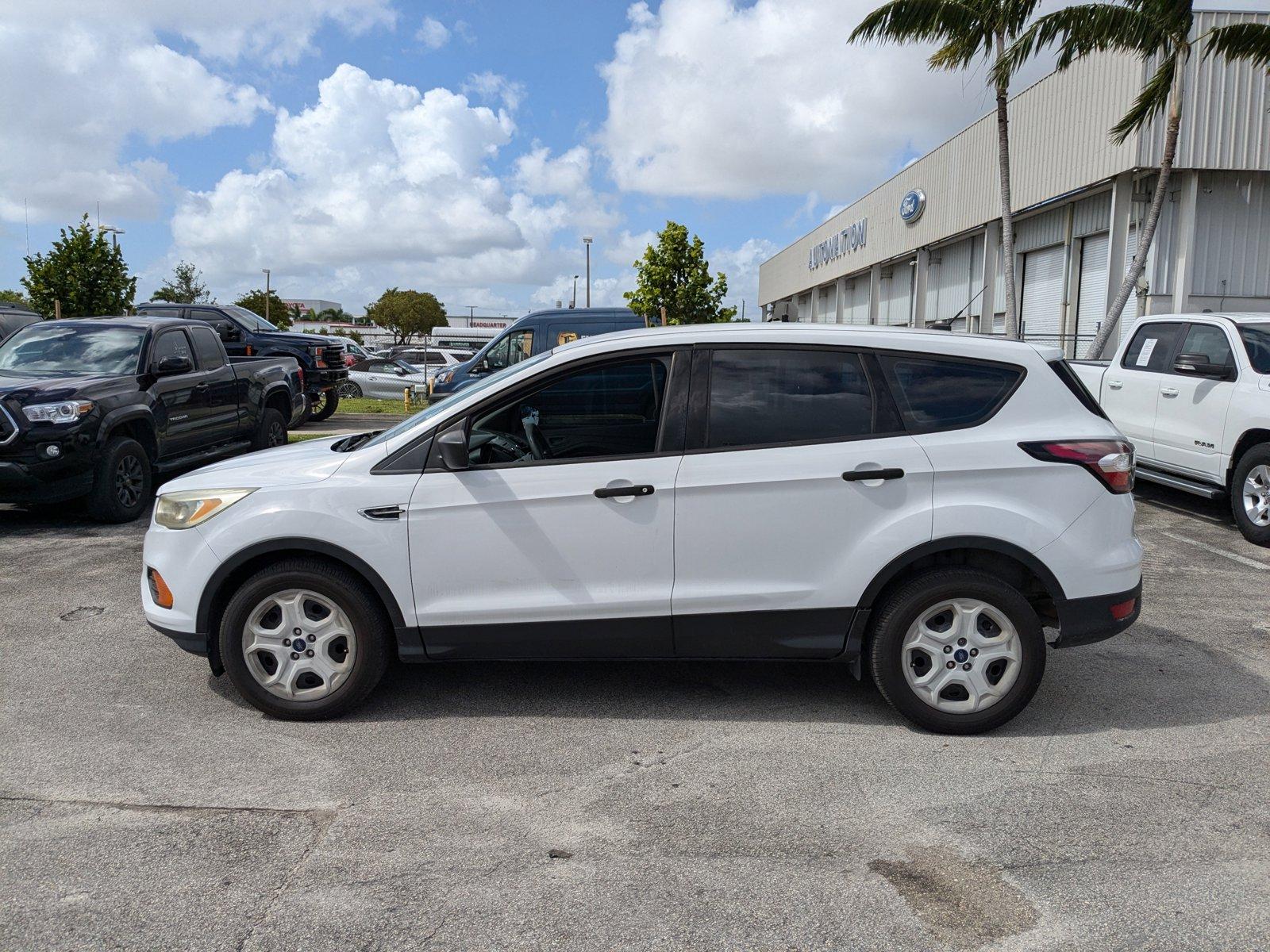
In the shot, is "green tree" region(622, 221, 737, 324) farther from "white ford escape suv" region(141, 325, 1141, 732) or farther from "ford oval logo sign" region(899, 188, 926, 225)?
"white ford escape suv" region(141, 325, 1141, 732)

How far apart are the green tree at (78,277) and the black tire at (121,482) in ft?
73.2

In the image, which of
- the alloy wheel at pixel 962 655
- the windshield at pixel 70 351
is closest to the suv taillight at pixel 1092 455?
the alloy wheel at pixel 962 655

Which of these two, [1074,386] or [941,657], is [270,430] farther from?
[1074,386]

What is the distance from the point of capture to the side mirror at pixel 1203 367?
9023 millimetres

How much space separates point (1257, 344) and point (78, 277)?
96.7ft

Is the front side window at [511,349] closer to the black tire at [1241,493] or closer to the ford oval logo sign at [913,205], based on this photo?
the black tire at [1241,493]

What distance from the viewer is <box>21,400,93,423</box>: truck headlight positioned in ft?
28.3

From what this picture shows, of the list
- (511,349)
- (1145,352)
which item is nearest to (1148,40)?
(1145,352)

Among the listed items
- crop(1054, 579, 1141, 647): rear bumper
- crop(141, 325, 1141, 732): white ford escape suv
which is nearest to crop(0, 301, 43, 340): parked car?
crop(141, 325, 1141, 732): white ford escape suv

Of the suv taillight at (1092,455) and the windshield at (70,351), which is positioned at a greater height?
the windshield at (70,351)

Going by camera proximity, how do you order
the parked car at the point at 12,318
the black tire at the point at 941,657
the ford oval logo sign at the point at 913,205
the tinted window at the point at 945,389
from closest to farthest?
the black tire at the point at 941,657 < the tinted window at the point at 945,389 < the parked car at the point at 12,318 < the ford oval logo sign at the point at 913,205

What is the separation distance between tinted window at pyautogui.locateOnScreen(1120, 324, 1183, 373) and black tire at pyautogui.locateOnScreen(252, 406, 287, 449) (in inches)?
377

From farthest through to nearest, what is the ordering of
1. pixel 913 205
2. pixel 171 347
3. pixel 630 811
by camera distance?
pixel 913 205
pixel 171 347
pixel 630 811

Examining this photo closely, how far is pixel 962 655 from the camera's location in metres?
4.43
